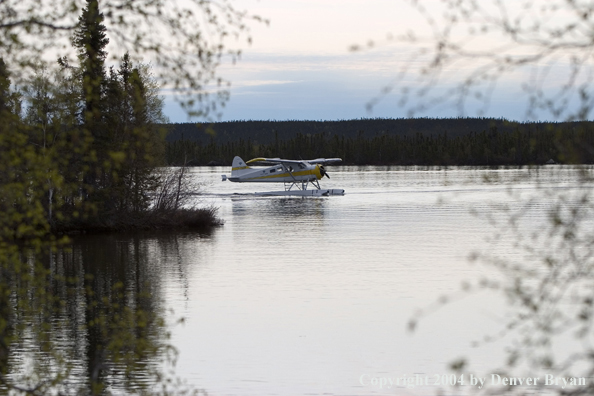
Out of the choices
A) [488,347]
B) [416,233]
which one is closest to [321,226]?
[416,233]

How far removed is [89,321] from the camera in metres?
13.2

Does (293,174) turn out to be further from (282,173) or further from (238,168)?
(238,168)

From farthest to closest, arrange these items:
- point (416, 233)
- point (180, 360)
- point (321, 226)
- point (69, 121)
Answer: point (321, 226)
point (416, 233)
point (180, 360)
point (69, 121)

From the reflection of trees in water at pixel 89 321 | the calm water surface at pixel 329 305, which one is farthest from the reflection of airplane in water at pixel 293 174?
the reflection of trees in water at pixel 89 321

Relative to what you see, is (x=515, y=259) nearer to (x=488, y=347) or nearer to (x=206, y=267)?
(x=206, y=267)

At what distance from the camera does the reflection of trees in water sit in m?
6.76

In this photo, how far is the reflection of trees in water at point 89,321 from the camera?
22.2ft

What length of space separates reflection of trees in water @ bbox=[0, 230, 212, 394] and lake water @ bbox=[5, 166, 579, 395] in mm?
279

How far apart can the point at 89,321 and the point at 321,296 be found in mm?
4699

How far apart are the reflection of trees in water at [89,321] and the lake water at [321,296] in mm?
A: 279

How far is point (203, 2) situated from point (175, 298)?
11029mm

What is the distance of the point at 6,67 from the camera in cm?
554
